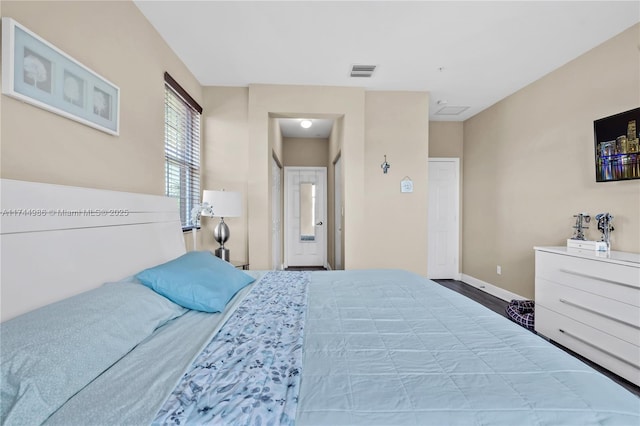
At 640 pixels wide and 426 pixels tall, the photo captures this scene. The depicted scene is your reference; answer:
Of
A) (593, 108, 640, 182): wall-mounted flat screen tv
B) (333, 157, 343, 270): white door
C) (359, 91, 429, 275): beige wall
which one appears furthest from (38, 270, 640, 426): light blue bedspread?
(333, 157, 343, 270): white door

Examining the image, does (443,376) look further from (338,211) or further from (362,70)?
Result: (338,211)

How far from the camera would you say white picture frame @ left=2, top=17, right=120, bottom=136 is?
1.11 meters

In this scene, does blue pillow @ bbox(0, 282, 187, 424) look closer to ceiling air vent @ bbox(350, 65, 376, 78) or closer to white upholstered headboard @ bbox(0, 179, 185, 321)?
white upholstered headboard @ bbox(0, 179, 185, 321)

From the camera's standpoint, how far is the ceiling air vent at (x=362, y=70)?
2.94 m

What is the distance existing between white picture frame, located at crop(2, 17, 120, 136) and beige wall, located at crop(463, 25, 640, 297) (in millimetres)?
3972

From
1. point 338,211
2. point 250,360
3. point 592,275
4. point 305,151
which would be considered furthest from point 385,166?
point 250,360

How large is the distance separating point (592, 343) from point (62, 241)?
11.4 ft

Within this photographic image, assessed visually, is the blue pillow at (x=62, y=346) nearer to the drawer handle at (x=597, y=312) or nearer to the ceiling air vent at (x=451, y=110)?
the drawer handle at (x=597, y=312)

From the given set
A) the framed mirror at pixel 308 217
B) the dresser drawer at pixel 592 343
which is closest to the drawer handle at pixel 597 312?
the dresser drawer at pixel 592 343

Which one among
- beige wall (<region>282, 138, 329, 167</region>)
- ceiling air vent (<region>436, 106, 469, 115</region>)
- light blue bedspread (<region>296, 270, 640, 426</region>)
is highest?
ceiling air vent (<region>436, 106, 469, 115</region>)

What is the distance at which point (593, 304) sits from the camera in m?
2.15

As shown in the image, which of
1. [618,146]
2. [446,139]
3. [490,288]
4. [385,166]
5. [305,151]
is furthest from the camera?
[305,151]

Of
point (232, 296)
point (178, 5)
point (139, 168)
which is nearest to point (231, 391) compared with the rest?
point (232, 296)

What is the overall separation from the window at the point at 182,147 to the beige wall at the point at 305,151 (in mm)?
2515
